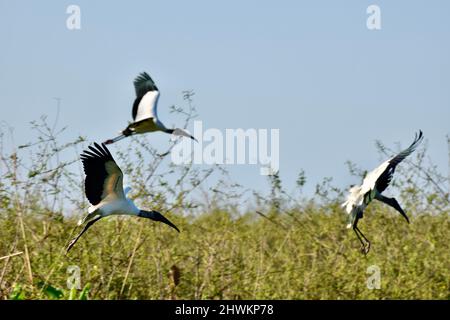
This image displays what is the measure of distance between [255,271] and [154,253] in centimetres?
89

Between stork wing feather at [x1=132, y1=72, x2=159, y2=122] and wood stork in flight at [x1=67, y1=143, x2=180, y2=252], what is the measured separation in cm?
87

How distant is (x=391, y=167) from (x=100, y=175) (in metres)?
2.55

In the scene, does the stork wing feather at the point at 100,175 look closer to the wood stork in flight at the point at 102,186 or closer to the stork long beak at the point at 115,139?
the wood stork in flight at the point at 102,186

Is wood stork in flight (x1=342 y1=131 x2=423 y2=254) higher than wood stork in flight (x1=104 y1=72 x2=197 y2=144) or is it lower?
lower

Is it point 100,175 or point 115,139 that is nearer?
point 100,175

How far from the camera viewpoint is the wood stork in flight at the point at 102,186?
1005 centimetres

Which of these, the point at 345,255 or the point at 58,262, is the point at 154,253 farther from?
the point at 345,255

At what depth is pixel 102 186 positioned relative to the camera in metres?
10.2

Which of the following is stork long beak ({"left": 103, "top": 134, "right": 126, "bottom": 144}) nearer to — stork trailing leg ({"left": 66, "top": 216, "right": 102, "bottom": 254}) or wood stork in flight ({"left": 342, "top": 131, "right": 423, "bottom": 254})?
stork trailing leg ({"left": 66, "top": 216, "right": 102, "bottom": 254})

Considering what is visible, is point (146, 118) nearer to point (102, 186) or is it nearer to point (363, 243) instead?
point (102, 186)

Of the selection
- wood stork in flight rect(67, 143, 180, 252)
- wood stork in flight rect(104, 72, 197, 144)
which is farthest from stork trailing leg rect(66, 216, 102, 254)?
wood stork in flight rect(104, 72, 197, 144)

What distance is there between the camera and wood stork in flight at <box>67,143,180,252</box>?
10055mm

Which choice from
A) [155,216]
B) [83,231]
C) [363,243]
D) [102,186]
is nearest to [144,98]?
[155,216]
